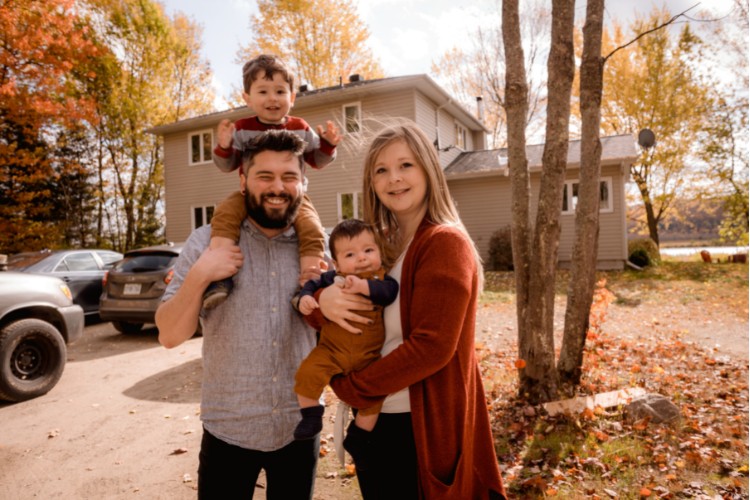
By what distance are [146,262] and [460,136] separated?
1724 centimetres

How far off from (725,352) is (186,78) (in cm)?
2826

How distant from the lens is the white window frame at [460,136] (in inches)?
861

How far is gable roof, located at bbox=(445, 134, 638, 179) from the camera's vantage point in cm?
1692

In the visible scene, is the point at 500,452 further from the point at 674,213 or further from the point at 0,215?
the point at 674,213

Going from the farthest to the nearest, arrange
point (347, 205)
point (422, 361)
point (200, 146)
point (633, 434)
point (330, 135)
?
1. point (200, 146)
2. point (347, 205)
3. point (633, 434)
4. point (330, 135)
5. point (422, 361)

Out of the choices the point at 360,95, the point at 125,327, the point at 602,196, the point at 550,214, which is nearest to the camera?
the point at 550,214

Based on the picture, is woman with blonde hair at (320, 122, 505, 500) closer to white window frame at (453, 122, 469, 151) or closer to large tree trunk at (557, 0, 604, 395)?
large tree trunk at (557, 0, 604, 395)

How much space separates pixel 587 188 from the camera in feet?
16.8

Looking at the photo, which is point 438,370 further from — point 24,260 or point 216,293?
point 24,260

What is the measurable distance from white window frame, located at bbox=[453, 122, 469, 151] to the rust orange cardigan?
20.6 meters

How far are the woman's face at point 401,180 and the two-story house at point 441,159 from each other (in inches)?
518

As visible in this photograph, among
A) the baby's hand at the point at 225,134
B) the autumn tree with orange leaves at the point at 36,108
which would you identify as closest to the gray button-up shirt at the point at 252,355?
the baby's hand at the point at 225,134

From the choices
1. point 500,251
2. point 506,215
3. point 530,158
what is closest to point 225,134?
point 500,251

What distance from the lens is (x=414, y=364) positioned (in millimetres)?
1688
